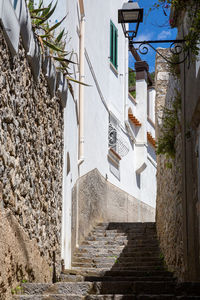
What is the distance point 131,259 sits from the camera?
10.7m

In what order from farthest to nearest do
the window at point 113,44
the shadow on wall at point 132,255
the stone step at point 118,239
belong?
the window at point 113,44
the stone step at point 118,239
the shadow on wall at point 132,255

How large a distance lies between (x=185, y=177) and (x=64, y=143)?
8.63 ft

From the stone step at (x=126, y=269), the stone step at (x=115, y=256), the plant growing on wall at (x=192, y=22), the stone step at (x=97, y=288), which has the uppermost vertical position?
the plant growing on wall at (x=192, y=22)

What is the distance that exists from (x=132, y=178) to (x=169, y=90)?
9.29 metres

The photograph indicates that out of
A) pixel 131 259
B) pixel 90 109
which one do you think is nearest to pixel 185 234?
pixel 131 259

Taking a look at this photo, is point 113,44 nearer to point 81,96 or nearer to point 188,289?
point 81,96

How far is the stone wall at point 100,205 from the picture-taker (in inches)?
477

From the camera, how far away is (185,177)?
23.2ft

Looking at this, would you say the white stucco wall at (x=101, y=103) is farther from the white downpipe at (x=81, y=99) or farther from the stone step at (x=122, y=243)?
the stone step at (x=122, y=243)

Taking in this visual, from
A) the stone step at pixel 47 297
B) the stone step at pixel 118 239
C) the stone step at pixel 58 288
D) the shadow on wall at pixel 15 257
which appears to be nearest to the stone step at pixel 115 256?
the stone step at pixel 118 239

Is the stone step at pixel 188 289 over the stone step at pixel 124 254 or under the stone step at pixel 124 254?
over

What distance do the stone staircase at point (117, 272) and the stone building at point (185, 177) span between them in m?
0.42

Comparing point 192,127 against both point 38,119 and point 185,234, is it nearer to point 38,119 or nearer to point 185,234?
point 185,234

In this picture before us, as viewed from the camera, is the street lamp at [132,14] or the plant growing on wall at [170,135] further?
the plant growing on wall at [170,135]
